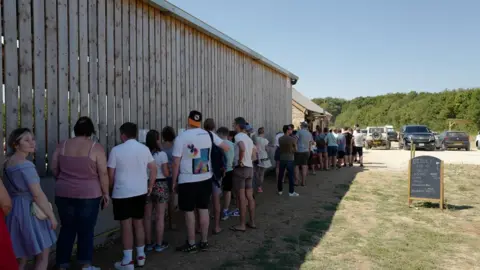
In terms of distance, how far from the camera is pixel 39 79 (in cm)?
419

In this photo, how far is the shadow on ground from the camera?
4.53 meters

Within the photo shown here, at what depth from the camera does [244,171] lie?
584 centimetres

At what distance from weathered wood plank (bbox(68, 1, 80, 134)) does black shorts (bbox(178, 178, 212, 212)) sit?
162 cm

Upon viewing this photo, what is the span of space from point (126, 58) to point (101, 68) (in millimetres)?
587

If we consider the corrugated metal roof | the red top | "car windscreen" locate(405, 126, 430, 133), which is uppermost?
the corrugated metal roof

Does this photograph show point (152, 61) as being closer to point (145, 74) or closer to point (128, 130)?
point (145, 74)

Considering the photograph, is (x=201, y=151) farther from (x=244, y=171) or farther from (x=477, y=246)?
(x=477, y=246)

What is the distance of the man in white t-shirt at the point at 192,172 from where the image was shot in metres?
4.74

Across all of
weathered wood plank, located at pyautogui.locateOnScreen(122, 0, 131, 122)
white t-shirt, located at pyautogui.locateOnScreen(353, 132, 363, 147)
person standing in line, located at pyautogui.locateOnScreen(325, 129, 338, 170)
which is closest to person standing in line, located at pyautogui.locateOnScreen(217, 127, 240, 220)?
weathered wood plank, located at pyautogui.locateOnScreen(122, 0, 131, 122)

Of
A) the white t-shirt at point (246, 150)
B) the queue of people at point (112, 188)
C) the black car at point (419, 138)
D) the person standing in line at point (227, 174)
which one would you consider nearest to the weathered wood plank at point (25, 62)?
the queue of people at point (112, 188)

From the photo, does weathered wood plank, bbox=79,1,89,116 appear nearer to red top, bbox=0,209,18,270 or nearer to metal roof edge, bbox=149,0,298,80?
metal roof edge, bbox=149,0,298,80

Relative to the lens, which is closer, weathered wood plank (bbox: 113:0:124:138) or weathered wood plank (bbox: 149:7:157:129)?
weathered wood plank (bbox: 113:0:124:138)

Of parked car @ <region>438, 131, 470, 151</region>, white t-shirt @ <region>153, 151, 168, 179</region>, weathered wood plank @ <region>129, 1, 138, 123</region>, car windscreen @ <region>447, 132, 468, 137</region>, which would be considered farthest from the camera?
car windscreen @ <region>447, 132, 468, 137</region>

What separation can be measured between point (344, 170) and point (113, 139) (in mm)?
10714
